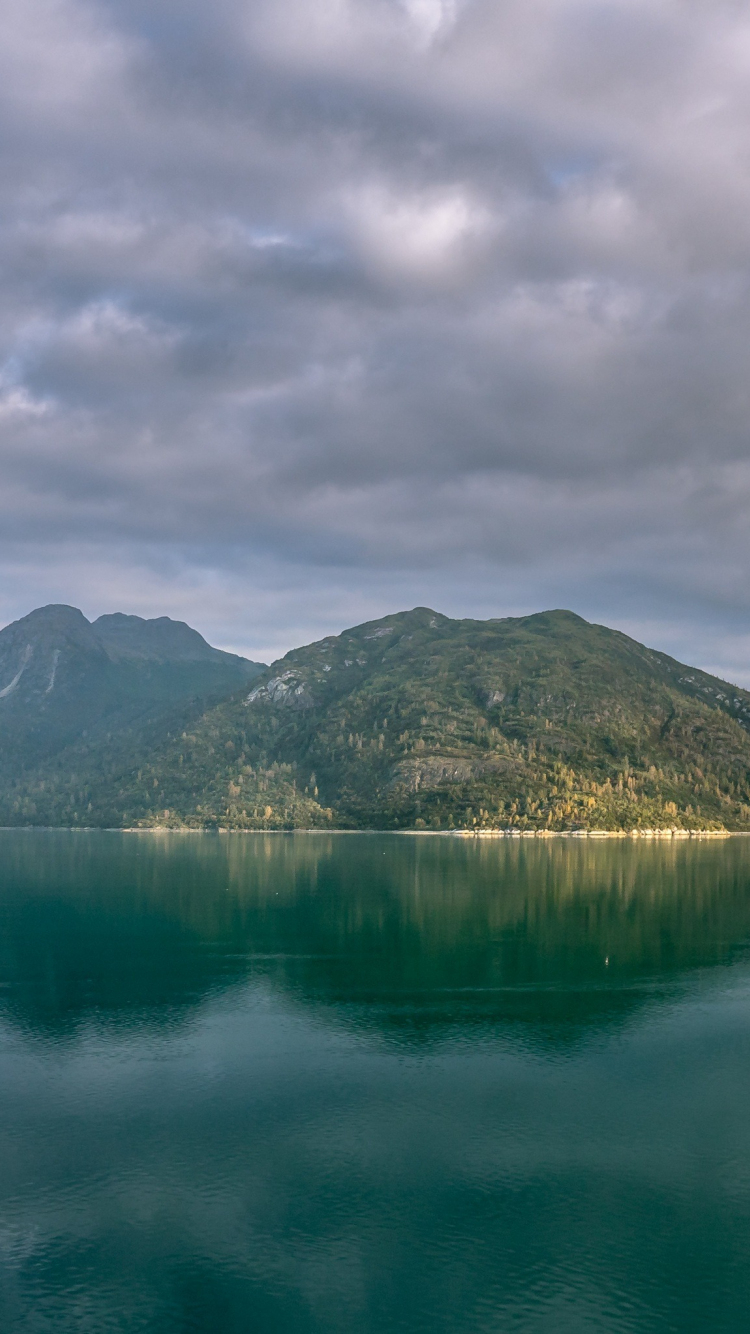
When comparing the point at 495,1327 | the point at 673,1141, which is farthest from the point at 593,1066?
the point at 495,1327

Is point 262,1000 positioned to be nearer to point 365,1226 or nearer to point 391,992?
point 391,992

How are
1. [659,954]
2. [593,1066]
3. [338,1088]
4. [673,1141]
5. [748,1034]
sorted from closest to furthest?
[673,1141]
[338,1088]
[593,1066]
[748,1034]
[659,954]

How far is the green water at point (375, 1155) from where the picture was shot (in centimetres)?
5953

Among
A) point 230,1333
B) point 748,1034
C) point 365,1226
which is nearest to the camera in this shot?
point 230,1333

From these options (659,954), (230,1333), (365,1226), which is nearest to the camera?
(230,1333)

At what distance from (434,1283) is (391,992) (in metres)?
78.8

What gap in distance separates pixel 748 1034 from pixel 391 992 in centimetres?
4928

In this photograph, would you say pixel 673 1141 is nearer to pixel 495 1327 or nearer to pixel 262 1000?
pixel 495 1327

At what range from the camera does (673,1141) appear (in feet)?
273

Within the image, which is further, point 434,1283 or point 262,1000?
point 262,1000

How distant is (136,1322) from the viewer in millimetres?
56906

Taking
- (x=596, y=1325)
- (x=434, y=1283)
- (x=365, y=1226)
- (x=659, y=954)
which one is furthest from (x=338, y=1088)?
(x=659, y=954)

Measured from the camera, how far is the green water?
195 ft

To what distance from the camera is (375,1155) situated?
79938mm
